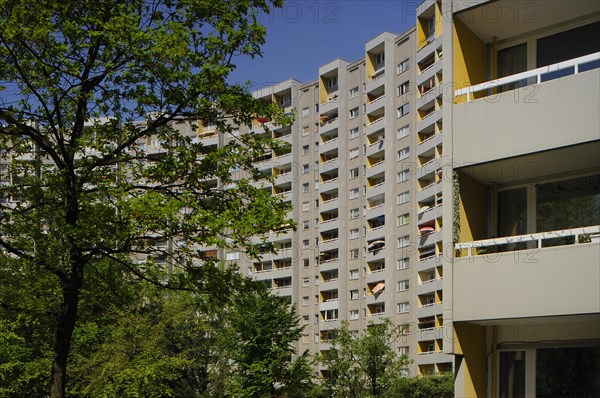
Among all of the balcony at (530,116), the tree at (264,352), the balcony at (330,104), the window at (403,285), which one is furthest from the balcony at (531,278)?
the balcony at (330,104)

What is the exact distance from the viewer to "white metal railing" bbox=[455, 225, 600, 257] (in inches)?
570

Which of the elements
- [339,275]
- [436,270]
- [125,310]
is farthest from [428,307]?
[125,310]

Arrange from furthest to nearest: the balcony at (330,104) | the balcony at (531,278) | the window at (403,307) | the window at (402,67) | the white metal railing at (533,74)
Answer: the balcony at (330,104) → the window at (402,67) → the window at (403,307) → the white metal railing at (533,74) → the balcony at (531,278)

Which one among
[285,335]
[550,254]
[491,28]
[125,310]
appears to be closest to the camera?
[550,254]

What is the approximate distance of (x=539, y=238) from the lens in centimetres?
1499

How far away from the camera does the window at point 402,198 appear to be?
276 feet

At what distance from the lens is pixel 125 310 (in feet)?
141

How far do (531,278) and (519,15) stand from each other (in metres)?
4.63

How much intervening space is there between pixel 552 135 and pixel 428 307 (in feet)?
210

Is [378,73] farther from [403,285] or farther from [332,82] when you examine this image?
[403,285]

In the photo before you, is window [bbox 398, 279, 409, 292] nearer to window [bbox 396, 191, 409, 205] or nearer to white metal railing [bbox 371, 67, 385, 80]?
window [bbox 396, 191, 409, 205]

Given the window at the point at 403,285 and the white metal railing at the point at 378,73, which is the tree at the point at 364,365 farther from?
the white metal railing at the point at 378,73

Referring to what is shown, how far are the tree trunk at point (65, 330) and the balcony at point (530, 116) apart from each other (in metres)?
7.28

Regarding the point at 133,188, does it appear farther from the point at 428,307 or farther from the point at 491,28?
the point at 428,307
